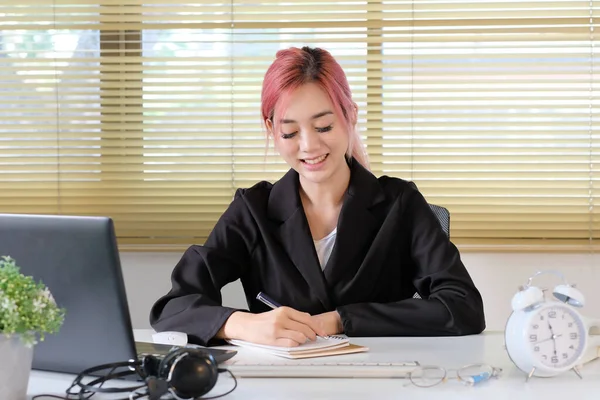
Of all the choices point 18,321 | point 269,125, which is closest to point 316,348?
point 18,321

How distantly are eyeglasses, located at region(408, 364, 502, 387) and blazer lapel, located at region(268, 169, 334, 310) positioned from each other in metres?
0.62

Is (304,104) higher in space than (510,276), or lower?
higher

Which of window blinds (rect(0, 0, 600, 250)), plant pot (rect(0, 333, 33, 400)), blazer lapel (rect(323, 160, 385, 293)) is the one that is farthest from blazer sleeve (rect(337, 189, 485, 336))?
window blinds (rect(0, 0, 600, 250))

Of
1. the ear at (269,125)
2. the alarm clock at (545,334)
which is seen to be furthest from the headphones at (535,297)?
the ear at (269,125)

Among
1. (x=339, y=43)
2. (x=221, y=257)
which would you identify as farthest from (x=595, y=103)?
(x=221, y=257)

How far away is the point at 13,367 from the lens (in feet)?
3.67

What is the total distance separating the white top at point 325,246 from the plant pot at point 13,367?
1.00 meters

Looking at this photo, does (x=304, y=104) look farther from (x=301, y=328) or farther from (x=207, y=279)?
(x=301, y=328)

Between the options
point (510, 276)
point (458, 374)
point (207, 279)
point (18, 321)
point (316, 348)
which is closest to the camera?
point (18, 321)

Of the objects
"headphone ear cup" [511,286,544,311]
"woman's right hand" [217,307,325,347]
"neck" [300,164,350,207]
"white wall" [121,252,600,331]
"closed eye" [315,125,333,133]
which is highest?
"closed eye" [315,125,333,133]

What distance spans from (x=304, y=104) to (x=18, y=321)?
1.05 meters

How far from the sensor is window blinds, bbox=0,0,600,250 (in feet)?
9.80

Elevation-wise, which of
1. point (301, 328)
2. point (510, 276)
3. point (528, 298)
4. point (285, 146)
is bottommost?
point (510, 276)

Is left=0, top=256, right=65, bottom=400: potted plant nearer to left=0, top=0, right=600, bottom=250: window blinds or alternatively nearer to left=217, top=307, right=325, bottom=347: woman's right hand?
left=217, top=307, right=325, bottom=347: woman's right hand
